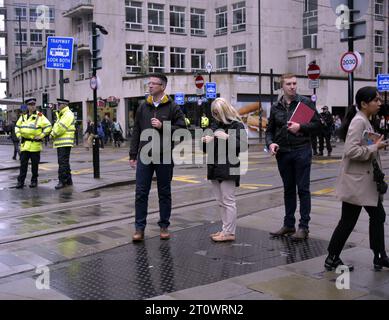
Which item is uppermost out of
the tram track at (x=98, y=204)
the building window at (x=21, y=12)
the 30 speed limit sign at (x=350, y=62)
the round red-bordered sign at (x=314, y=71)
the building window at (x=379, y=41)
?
the building window at (x=21, y=12)

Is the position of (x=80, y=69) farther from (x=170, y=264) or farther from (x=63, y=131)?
(x=170, y=264)

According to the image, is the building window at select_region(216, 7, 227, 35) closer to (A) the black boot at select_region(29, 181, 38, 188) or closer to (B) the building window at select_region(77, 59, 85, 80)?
(B) the building window at select_region(77, 59, 85, 80)

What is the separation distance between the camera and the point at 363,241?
20.3 ft

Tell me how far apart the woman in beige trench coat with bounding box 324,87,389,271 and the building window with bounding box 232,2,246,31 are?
4273 cm

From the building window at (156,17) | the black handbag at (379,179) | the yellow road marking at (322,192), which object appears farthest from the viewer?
the building window at (156,17)

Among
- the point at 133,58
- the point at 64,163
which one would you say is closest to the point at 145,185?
the point at 64,163

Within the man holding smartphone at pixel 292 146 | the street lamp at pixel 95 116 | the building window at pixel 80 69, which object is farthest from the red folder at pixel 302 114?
the building window at pixel 80 69

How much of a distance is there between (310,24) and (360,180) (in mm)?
45146

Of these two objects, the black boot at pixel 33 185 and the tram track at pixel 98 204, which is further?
the black boot at pixel 33 185

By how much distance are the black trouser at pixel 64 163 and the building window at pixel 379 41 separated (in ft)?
147

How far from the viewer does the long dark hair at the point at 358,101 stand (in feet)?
16.3

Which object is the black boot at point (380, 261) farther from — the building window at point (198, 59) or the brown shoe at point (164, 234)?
the building window at point (198, 59)
